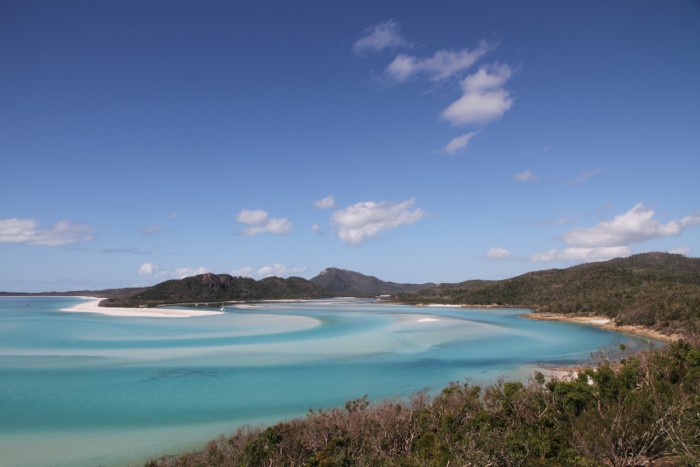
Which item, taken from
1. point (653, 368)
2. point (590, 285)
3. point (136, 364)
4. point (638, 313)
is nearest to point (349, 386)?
point (653, 368)

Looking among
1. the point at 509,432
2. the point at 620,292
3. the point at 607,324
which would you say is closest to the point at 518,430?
the point at 509,432

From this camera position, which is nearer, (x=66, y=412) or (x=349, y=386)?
(x=66, y=412)

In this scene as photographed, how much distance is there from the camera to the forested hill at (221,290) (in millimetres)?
111188

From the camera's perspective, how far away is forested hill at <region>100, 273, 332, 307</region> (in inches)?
4377

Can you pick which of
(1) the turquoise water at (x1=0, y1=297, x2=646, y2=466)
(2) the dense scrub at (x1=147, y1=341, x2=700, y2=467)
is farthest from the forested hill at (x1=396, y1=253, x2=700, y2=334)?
(2) the dense scrub at (x1=147, y1=341, x2=700, y2=467)

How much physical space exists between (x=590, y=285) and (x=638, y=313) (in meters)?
29.6

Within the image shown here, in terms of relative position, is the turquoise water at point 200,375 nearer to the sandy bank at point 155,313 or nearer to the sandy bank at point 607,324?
the sandy bank at point 607,324

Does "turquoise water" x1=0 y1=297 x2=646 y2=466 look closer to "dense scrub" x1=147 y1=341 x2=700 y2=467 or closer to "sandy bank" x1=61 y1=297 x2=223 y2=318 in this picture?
"dense scrub" x1=147 y1=341 x2=700 y2=467

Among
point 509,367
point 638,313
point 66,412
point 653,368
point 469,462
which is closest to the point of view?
point 469,462

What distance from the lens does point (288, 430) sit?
10391mm

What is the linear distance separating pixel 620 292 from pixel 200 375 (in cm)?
5210

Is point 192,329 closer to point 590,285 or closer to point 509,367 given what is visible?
point 509,367

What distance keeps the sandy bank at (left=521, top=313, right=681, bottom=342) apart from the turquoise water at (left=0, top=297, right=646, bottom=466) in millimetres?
1846

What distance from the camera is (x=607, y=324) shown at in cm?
4431
